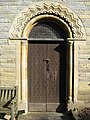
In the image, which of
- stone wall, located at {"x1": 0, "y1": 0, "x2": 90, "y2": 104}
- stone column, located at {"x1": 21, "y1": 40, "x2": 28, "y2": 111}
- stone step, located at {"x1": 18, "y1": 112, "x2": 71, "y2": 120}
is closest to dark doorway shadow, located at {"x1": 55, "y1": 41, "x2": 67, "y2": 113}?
stone step, located at {"x1": 18, "y1": 112, "x2": 71, "y2": 120}

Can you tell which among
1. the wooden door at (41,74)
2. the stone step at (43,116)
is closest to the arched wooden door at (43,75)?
the wooden door at (41,74)

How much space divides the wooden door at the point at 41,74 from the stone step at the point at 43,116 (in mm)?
272

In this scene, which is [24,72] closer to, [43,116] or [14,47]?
[14,47]

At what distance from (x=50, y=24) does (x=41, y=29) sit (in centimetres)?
36

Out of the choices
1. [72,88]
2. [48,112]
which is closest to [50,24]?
[72,88]

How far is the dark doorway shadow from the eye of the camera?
10852 mm

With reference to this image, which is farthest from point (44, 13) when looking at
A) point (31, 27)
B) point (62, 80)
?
point (62, 80)

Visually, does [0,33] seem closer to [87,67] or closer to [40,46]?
[40,46]

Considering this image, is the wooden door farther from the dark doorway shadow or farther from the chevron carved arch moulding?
the chevron carved arch moulding

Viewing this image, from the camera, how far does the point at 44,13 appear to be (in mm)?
10344

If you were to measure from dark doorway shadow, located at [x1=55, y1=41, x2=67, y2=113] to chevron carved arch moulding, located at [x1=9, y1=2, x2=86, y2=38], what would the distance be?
33.3 inches

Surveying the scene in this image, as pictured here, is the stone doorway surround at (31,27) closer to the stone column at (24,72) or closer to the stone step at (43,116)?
the stone column at (24,72)

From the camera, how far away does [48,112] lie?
35.6ft

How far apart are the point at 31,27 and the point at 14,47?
906 millimetres
